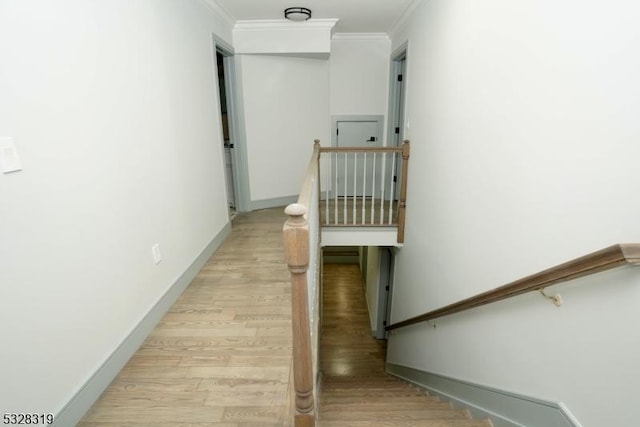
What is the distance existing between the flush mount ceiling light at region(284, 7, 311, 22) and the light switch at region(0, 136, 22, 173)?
300cm

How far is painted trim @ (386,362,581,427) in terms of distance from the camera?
1.35 meters

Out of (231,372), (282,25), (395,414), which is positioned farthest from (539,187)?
(282,25)

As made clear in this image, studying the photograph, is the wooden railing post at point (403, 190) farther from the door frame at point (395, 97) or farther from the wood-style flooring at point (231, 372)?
the wood-style flooring at point (231, 372)

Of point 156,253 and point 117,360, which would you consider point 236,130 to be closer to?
point 156,253

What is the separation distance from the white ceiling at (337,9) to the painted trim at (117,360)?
8.91 feet

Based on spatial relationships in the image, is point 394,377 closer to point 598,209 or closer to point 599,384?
point 599,384

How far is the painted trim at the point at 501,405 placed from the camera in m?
1.35

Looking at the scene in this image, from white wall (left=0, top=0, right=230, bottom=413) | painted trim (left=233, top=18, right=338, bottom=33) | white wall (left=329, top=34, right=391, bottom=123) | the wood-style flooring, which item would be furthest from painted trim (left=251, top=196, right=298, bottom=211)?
painted trim (left=233, top=18, right=338, bottom=33)

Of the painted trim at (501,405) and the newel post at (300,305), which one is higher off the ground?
the newel post at (300,305)

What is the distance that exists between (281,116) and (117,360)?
3.51 meters

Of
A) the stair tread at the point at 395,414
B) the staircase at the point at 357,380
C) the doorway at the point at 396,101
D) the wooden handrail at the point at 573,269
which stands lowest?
the staircase at the point at 357,380

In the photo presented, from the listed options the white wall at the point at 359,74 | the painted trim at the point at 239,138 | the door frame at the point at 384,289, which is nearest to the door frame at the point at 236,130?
the painted trim at the point at 239,138

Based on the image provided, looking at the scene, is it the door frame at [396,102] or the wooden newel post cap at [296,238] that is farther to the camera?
the door frame at [396,102]

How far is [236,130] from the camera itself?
4270 millimetres
